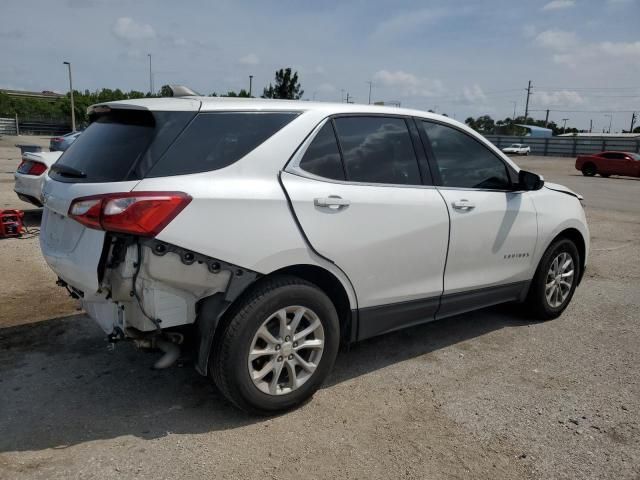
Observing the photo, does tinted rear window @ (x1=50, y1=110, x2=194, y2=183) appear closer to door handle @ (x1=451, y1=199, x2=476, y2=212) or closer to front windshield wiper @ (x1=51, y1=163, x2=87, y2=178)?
front windshield wiper @ (x1=51, y1=163, x2=87, y2=178)

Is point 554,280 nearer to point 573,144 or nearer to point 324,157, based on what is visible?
point 324,157

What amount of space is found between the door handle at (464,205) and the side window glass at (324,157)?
3.23 feet

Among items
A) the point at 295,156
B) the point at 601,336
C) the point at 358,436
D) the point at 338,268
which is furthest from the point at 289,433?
the point at 601,336

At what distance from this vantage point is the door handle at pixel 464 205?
3.80 metres

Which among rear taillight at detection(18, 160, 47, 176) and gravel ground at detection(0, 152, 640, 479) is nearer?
gravel ground at detection(0, 152, 640, 479)

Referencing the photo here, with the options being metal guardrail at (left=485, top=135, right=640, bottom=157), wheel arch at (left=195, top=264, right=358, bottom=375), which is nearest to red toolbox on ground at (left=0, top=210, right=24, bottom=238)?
wheel arch at (left=195, top=264, right=358, bottom=375)

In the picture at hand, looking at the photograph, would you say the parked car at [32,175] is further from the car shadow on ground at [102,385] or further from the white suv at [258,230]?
the white suv at [258,230]

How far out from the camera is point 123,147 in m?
2.89

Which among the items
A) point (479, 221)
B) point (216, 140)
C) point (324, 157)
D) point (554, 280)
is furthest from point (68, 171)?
point (554, 280)

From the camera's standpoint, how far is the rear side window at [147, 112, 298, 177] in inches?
109

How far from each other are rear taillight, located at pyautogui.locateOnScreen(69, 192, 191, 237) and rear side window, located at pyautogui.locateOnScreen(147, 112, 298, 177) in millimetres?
150

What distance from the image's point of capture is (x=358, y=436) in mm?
2938

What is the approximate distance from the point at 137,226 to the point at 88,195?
382 millimetres

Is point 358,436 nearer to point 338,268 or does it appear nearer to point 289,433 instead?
point 289,433
